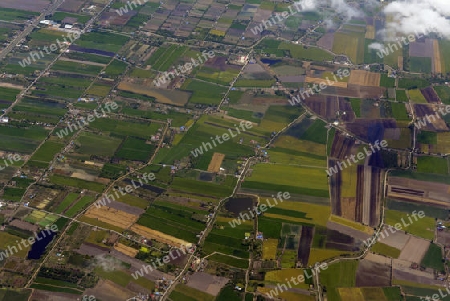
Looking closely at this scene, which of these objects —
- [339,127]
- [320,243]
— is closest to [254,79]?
[339,127]

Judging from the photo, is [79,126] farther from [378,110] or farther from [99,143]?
[378,110]

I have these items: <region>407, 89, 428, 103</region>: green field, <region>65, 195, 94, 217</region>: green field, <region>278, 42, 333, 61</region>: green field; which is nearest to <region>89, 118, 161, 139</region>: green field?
<region>65, 195, 94, 217</region>: green field

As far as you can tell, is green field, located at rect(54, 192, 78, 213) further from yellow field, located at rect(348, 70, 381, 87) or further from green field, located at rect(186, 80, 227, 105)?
yellow field, located at rect(348, 70, 381, 87)

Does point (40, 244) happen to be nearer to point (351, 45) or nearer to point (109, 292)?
point (109, 292)

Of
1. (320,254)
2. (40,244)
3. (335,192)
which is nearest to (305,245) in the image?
(320,254)

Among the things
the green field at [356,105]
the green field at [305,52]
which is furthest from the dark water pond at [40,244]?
the green field at [305,52]

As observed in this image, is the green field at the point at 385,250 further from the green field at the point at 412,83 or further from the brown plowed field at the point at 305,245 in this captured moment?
the green field at the point at 412,83

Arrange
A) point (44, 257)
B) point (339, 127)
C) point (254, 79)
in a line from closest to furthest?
point (44, 257) < point (339, 127) < point (254, 79)
